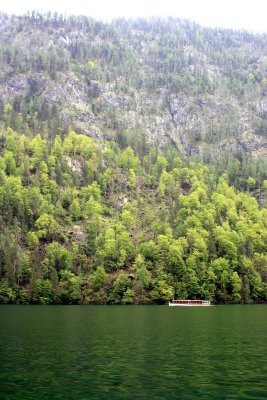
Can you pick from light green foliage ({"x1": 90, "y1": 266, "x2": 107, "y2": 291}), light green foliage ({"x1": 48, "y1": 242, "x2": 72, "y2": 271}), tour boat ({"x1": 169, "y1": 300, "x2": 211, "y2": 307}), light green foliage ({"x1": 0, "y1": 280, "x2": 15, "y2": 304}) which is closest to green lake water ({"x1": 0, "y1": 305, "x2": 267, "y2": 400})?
tour boat ({"x1": 169, "y1": 300, "x2": 211, "y2": 307})

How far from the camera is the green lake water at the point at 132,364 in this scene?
32.8 metres

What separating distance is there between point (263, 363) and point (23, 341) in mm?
29795

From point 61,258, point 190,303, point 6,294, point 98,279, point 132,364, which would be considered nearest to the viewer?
point 132,364

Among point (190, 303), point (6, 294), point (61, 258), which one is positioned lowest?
point (190, 303)

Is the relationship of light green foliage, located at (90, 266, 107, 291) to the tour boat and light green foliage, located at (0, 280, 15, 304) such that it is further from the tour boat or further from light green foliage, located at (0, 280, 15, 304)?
light green foliage, located at (0, 280, 15, 304)

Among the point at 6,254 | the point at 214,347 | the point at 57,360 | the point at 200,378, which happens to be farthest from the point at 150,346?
the point at 6,254

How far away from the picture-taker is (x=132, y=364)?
4312 cm

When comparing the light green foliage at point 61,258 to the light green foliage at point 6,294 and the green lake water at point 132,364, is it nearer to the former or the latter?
the light green foliage at point 6,294

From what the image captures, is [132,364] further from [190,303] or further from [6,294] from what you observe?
[6,294]

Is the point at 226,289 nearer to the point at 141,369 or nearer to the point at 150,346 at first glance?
the point at 150,346

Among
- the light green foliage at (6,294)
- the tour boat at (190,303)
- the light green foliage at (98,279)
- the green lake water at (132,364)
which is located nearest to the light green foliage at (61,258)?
the light green foliage at (98,279)

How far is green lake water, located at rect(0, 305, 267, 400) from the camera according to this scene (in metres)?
32.8

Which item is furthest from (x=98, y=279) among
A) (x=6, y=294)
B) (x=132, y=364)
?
(x=132, y=364)

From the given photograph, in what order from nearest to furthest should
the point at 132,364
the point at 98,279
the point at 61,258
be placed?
the point at 132,364, the point at 98,279, the point at 61,258
